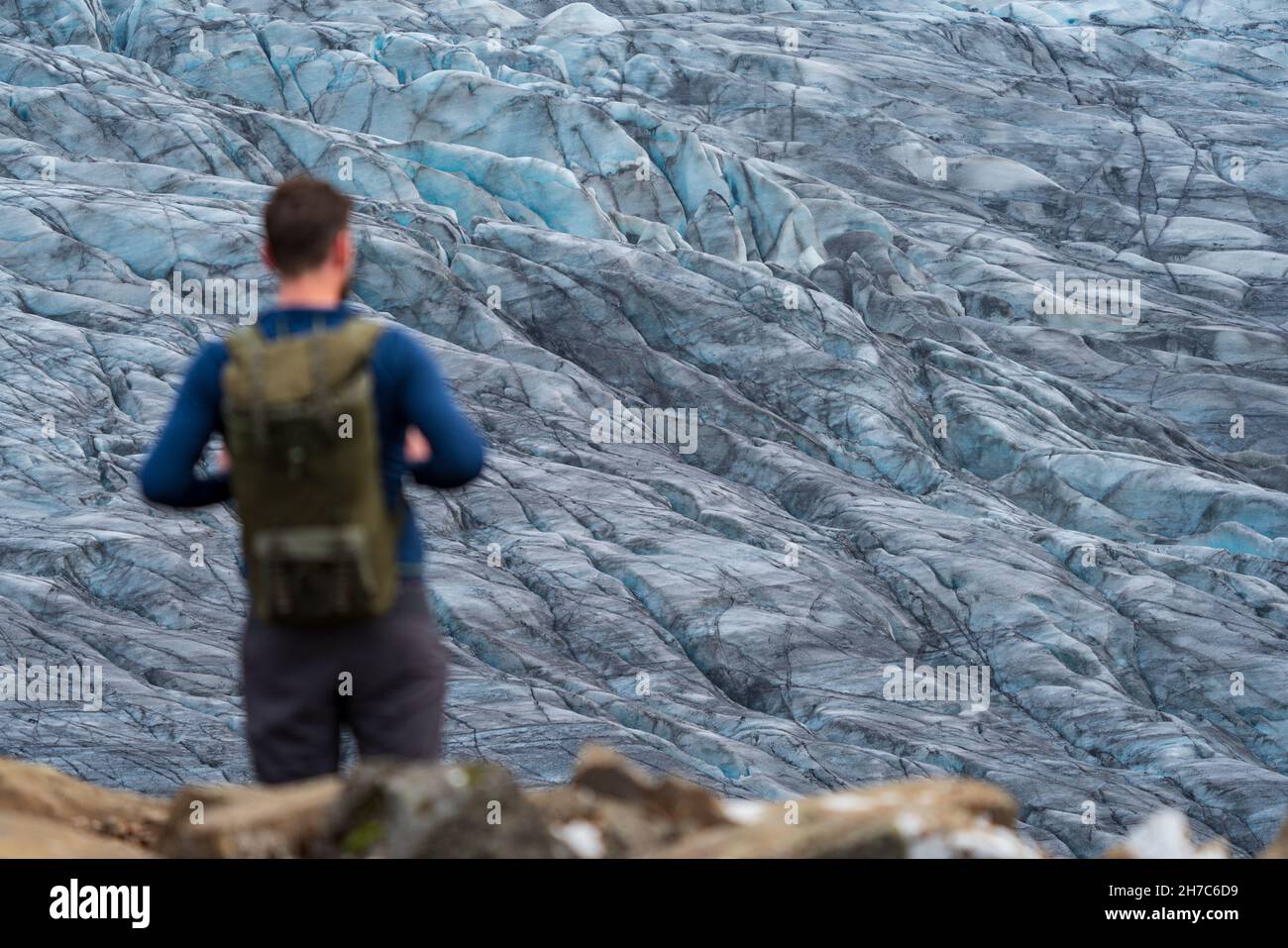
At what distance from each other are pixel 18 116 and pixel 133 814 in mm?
49175

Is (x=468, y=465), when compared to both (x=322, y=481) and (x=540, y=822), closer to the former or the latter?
(x=322, y=481)

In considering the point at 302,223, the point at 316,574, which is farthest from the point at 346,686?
the point at 302,223

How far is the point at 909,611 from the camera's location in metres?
32.5

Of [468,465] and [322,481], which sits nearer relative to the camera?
[322,481]

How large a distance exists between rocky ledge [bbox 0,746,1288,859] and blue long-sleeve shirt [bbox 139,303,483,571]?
30.3 inches

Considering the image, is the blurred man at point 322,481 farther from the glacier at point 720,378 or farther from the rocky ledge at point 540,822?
the glacier at point 720,378

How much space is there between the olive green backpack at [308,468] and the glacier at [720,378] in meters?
19.5

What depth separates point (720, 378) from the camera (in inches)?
1686

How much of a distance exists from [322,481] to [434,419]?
1.29 ft

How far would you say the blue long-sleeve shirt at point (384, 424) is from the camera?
13.1 ft

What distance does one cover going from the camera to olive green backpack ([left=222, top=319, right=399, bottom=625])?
380 cm

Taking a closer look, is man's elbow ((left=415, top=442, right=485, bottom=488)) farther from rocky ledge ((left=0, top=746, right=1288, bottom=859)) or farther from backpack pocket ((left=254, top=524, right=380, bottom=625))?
rocky ledge ((left=0, top=746, right=1288, bottom=859))

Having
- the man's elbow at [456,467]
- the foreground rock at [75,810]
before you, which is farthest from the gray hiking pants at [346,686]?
the foreground rock at [75,810]

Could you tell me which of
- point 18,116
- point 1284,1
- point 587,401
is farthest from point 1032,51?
point 18,116
